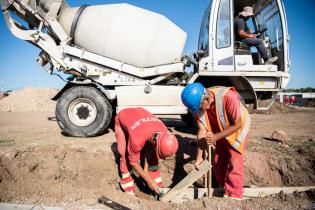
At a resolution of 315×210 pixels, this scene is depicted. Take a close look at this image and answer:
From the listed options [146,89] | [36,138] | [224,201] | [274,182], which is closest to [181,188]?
[224,201]

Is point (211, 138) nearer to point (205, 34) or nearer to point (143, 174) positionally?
point (143, 174)

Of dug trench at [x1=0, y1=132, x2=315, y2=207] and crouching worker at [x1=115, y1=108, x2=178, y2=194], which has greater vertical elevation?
crouching worker at [x1=115, y1=108, x2=178, y2=194]

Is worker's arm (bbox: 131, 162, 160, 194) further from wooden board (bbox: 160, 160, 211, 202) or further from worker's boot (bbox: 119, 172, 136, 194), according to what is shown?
worker's boot (bbox: 119, 172, 136, 194)

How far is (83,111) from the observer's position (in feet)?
18.5

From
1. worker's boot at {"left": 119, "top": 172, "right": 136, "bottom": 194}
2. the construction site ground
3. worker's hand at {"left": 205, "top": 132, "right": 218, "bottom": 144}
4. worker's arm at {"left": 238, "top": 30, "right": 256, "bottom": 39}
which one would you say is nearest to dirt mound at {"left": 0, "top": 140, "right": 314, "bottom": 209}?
the construction site ground

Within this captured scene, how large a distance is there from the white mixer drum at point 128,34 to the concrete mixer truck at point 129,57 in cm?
2

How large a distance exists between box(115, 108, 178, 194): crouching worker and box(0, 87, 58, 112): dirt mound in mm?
17387

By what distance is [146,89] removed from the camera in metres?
5.60

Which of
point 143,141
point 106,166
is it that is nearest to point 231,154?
point 143,141

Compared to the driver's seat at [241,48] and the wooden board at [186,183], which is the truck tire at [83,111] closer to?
the wooden board at [186,183]

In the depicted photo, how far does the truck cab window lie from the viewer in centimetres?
540

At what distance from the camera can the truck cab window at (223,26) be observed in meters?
5.40

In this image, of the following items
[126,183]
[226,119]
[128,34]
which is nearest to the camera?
[226,119]

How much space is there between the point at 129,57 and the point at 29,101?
19374 millimetres
